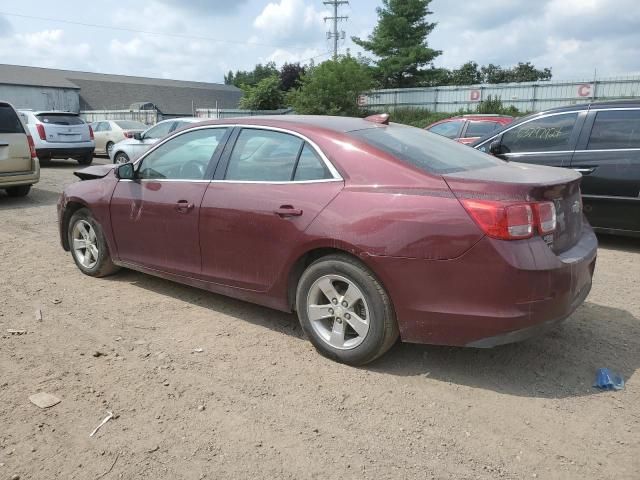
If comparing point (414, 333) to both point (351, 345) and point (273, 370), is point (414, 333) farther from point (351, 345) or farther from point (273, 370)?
point (273, 370)

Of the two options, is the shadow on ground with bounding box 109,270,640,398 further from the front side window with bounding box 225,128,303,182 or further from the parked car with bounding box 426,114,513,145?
the parked car with bounding box 426,114,513,145

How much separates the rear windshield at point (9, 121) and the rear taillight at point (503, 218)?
9245mm

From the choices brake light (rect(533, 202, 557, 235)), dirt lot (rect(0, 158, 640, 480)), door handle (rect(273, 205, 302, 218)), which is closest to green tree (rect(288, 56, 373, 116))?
dirt lot (rect(0, 158, 640, 480))

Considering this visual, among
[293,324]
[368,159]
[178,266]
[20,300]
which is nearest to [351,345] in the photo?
[293,324]

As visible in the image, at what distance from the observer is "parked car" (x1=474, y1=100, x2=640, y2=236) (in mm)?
6168

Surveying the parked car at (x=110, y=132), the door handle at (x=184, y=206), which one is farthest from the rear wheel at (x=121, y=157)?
the door handle at (x=184, y=206)

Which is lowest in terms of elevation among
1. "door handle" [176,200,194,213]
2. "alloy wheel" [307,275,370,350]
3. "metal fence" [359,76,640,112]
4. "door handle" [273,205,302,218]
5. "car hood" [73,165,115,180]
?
"alloy wheel" [307,275,370,350]

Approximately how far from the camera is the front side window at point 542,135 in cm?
671

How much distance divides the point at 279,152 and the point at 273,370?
1.50m

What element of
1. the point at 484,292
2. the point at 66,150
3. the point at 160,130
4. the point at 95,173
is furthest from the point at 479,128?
the point at 66,150

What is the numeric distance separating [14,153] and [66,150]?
6236 millimetres

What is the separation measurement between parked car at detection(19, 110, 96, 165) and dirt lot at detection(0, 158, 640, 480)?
1218 centimetres

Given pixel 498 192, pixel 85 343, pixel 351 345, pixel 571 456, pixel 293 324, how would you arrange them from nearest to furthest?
1. pixel 571 456
2. pixel 498 192
3. pixel 351 345
4. pixel 85 343
5. pixel 293 324

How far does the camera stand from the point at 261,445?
271cm
